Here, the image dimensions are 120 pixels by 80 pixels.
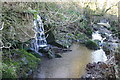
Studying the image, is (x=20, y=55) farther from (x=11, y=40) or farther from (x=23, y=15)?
(x=23, y=15)

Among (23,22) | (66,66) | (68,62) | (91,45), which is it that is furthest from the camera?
(91,45)

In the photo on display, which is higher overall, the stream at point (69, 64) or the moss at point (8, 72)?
the moss at point (8, 72)

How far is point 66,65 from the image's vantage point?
10.4ft

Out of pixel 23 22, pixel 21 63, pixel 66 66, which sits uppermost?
pixel 23 22

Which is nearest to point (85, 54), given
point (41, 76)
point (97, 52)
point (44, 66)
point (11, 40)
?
point (97, 52)

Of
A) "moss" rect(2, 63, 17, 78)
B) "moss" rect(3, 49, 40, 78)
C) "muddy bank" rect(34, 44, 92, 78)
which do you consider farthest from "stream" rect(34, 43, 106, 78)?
"moss" rect(2, 63, 17, 78)

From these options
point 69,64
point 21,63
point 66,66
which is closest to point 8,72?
point 21,63

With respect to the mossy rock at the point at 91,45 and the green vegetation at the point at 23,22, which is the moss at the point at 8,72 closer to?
the green vegetation at the point at 23,22

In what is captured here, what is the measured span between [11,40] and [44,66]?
3.77 ft

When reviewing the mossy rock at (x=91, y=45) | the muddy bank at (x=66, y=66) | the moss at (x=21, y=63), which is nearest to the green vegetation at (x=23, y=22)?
the moss at (x=21, y=63)

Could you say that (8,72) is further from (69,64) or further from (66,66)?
(69,64)

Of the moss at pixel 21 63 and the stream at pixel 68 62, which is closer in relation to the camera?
the moss at pixel 21 63

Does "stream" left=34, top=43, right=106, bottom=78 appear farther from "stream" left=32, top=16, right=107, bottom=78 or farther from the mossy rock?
the mossy rock

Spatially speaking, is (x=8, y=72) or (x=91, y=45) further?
(x=91, y=45)
